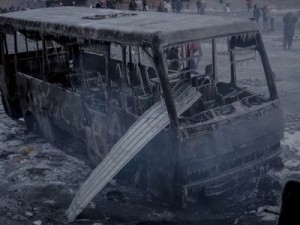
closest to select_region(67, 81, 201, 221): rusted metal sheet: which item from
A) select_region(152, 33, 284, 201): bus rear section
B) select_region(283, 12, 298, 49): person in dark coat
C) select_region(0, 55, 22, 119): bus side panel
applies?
select_region(152, 33, 284, 201): bus rear section

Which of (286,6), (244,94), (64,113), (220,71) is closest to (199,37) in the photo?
(244,94)

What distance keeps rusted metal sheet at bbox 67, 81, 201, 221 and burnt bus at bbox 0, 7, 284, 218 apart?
0.01m

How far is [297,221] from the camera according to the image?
8.63 ft

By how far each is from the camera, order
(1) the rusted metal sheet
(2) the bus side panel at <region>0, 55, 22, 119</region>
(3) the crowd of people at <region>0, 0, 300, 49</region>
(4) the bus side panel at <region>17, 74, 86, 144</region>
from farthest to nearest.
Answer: (3) the crowd of people at <region>0, 0, 300, 49</region>
(2) the bus side panel at <region>0, 55, 22, 119</region>
(4) the bus side panel at <region>17, 74, 86, 144</region>
(1) the rusted metal sheet

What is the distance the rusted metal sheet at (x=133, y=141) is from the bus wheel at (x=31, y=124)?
141 inches

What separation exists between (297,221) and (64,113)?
5197 mm

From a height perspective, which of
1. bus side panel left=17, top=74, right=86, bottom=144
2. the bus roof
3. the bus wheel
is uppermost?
the bus roof

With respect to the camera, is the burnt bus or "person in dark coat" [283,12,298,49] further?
"person in dark coat" [283,12,298,49]

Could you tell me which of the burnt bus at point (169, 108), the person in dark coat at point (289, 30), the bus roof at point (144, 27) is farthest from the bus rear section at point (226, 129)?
the person in dark coat at point (289, 30)

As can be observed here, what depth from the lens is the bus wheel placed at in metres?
8.93

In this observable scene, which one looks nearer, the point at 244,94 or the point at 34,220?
the point at 34,220

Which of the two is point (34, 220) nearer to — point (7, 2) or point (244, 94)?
point (244, 94)

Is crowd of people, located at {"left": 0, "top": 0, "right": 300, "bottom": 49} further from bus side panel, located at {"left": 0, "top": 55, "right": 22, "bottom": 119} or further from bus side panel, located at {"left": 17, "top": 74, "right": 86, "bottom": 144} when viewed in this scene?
bus side panel, located at {"left": 0, "top": 55, "right": 22, "bottom": 119}

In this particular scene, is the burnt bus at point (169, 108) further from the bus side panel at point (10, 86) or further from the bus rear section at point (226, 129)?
the bus side panel at point (10, 86)
